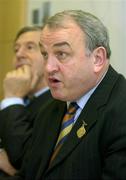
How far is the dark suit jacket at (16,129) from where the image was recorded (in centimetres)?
206

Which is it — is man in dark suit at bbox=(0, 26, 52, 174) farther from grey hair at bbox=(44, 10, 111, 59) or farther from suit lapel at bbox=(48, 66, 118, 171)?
grey hair at bbox=(44, 10, 111, 59)

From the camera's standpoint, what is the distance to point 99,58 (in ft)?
5.29

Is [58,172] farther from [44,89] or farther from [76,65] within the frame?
[44,89]

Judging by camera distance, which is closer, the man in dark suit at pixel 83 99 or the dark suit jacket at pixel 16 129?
the man in dark suit at pixel 83 99

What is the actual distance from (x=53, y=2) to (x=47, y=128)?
1.29 meters

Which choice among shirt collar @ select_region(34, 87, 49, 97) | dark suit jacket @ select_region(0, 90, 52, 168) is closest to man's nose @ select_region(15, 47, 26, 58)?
shirt collar @ select_region(34, 87, 49, 97)

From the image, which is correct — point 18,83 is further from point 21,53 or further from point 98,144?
point 98,144

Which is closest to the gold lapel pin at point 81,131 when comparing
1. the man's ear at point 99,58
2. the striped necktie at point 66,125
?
the striped necktie at point 66,125

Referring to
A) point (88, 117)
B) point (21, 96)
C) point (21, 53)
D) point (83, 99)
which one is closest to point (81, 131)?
point (88, 117)

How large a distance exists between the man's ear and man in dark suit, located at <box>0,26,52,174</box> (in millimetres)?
679

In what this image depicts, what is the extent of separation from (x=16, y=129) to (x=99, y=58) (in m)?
0.75

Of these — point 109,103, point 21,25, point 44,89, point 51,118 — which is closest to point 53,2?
point 21,25

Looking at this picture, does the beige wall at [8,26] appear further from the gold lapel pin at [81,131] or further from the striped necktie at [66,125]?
the gold lapel pin at [81,131]

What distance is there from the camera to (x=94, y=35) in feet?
5.15
